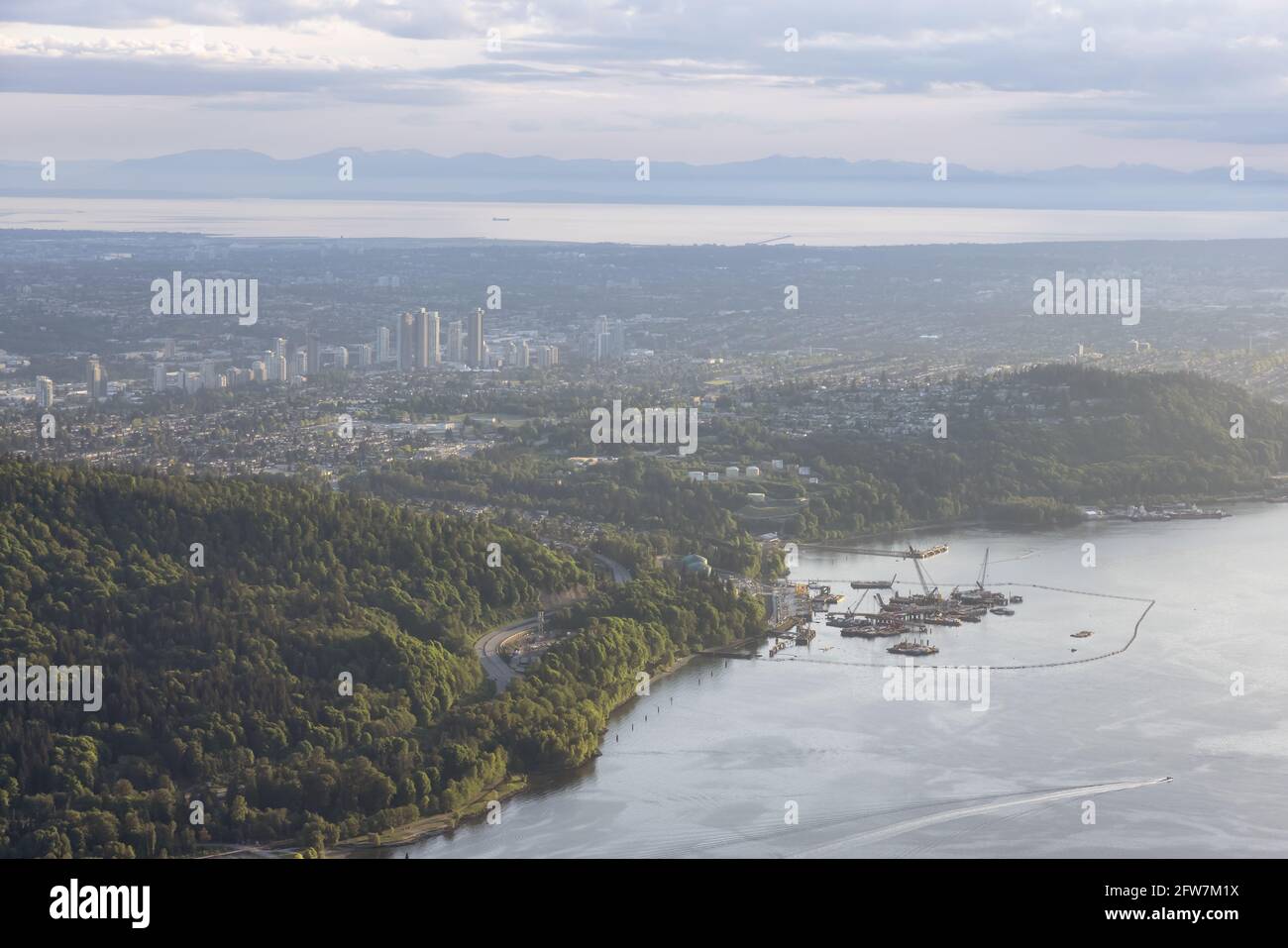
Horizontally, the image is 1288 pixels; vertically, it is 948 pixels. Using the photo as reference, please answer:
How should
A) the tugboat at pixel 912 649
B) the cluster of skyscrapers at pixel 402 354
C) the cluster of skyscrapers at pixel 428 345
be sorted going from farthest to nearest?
the cluster of skyscrapers at pixel 428 345 → the cluster of skyscrapers at pixel 402 354 → the tugboat at pixel 912 649

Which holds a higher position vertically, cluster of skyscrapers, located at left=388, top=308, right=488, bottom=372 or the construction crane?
cluster of skyscrapers, located at left=388, top=308, right=488, bottom=372

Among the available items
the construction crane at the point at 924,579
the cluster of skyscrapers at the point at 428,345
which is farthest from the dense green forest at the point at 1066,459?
the cluster of skyscrapers at the point at 428,345

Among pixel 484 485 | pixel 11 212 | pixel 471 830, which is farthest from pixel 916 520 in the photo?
pixel 11 212

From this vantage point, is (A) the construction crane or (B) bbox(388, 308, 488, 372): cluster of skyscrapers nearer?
(A) the construction crane

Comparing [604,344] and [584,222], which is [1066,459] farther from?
[584,222]

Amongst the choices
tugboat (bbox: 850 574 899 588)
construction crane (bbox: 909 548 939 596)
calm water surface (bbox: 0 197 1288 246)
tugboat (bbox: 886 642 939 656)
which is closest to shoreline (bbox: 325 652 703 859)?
tugboat (bbox: 886 642 939 656)

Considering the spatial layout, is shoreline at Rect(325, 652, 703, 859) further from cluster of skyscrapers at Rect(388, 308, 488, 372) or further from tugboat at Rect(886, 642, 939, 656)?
cluster of skyscrapers at Rect(388, 308, 488, 372)

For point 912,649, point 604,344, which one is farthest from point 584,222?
point 912,649

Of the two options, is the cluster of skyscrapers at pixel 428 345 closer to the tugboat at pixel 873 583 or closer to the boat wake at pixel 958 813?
the tugboat at pixel 873 583
